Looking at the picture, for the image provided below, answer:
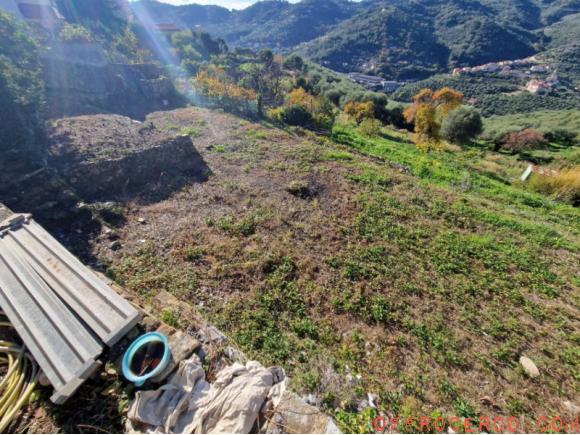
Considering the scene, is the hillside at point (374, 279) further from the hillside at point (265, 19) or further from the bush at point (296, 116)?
the hillside at point (265, 19)

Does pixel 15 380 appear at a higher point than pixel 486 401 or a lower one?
higher

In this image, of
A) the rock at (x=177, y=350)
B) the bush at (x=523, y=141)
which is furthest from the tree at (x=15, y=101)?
the bush at (x=523, y=141)

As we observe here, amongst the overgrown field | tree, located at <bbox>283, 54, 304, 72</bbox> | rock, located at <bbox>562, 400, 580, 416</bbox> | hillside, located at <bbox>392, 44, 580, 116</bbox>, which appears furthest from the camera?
tree, located at <bbox>283, 54, 304, 72</bbox>

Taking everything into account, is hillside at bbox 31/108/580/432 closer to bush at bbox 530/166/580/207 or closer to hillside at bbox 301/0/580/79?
bush at bbox 530/166/580/207

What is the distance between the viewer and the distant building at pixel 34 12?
69.4 feet

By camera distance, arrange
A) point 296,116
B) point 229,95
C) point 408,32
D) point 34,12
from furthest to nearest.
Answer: point 408,32
point 34,12
point 229,95
point 296,116

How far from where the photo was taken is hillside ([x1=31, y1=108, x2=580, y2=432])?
147 inches

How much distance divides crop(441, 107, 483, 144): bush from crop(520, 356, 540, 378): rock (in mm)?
20537

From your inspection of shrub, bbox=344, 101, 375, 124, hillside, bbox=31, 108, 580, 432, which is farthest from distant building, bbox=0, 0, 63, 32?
shrub, bbox=344, 101, 375, 124

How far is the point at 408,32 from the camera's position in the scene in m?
84.1

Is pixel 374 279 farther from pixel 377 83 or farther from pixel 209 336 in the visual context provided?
pixel 377 83

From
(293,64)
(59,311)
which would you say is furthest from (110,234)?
(293,64)

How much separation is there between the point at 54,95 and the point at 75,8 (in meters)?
29.3

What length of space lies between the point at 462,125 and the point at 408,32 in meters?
91.9
